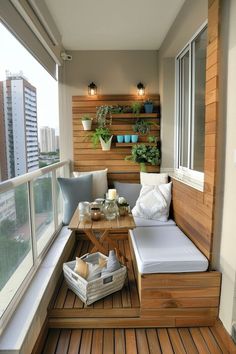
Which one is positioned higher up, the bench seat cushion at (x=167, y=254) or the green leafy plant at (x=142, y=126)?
the green leafy plant at (x=142, y=126)

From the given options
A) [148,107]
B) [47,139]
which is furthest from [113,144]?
[47,139]

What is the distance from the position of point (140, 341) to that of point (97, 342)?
30cm

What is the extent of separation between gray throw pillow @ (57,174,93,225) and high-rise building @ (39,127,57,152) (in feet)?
1.44

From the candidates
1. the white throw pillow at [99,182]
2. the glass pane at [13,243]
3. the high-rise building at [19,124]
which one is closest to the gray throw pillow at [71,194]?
the white throw pillow at [99,182]

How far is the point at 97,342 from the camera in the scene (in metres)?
1.76

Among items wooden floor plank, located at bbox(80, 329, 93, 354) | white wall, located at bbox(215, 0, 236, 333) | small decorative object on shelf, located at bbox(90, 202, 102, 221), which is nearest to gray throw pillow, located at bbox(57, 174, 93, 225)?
small decorative object on shelf, located at bbox(90, 202, 102, 221)

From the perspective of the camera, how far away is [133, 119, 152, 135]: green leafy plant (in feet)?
12.1

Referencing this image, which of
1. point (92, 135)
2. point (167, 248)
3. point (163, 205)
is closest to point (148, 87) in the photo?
point (92, 135)

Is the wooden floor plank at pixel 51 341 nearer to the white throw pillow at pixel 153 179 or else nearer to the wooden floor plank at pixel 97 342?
the wooden floor plank at pixel 97 342

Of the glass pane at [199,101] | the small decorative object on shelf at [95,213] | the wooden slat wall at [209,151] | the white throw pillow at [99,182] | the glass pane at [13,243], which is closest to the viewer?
the glass pane at [13,243]

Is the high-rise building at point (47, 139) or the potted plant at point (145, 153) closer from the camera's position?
the high-rise building at point (47, 139)

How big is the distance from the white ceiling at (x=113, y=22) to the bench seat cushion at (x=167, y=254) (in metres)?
2.29

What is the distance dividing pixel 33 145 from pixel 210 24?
194cm

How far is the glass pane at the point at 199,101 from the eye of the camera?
8.40ft
